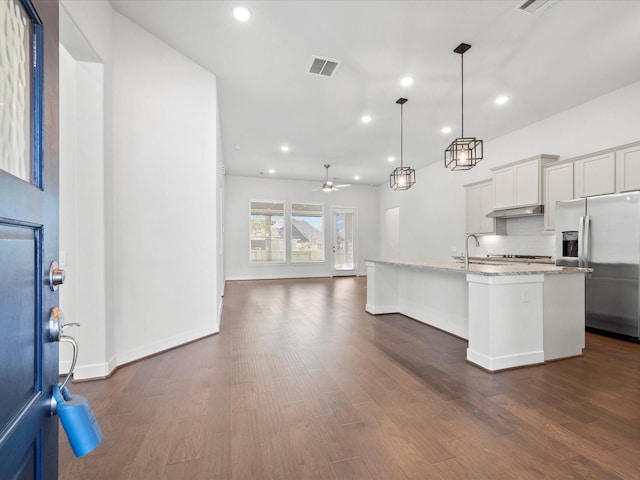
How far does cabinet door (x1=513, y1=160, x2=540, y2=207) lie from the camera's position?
4.98 meters

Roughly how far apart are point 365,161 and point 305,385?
647cm

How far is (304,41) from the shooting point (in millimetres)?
3283

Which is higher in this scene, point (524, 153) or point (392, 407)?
point (524, 153)

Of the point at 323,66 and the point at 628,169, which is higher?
the point at 323,66

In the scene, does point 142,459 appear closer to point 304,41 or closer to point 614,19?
point 304,41

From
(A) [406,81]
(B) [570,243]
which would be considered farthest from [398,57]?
(B) [570,243]

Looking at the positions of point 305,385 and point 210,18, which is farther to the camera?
point 210,18

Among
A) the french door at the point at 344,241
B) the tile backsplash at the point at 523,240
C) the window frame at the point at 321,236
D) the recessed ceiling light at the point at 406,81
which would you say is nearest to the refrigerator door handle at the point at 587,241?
the tile backsplash at the point at 523,240

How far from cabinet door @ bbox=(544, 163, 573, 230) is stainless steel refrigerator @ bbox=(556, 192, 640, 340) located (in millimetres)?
372

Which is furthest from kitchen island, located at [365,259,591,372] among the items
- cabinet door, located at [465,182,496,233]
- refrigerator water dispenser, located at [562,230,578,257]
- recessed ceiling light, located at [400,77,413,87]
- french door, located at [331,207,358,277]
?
french door, located at [331,207,358,277]

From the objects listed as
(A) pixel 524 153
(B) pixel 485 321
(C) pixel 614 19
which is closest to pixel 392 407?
(B) pixel 485 321

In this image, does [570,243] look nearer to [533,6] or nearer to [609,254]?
[609,254]

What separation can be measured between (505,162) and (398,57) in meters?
3.68

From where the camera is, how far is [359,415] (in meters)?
2.08
